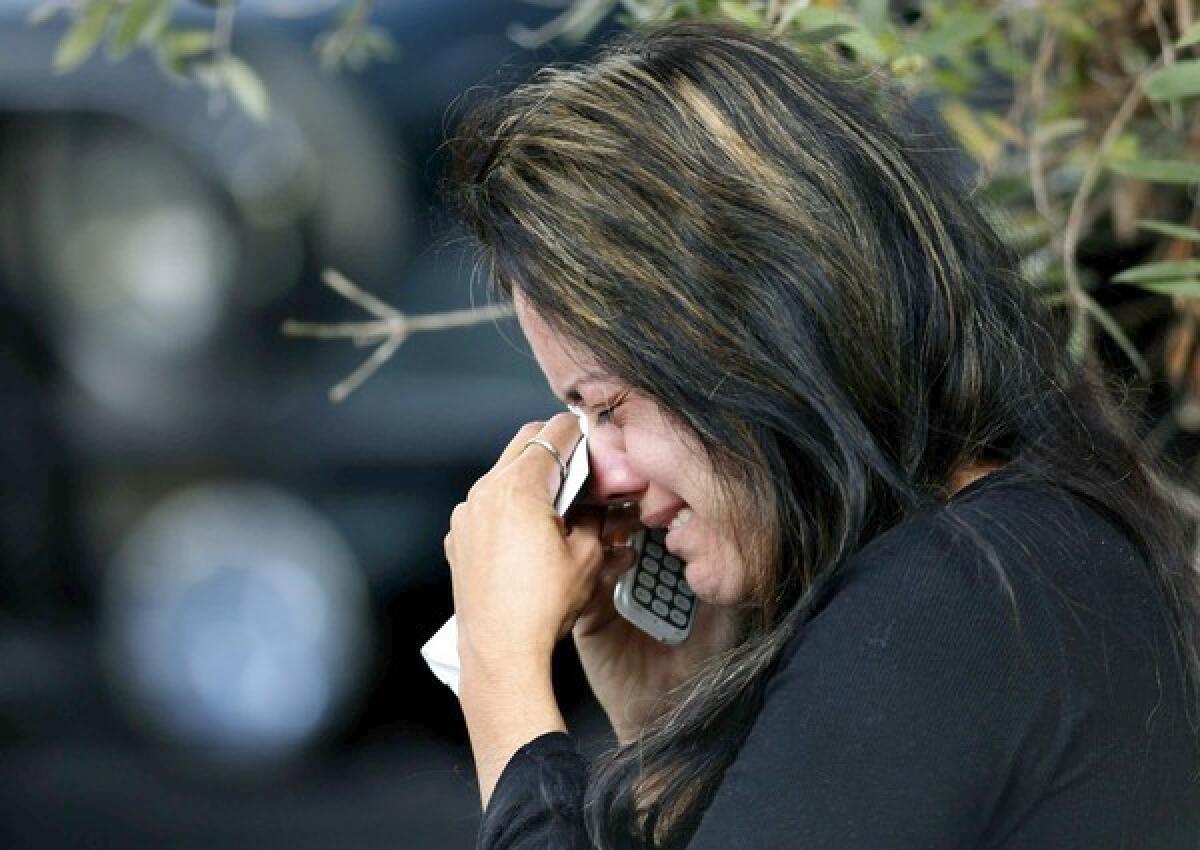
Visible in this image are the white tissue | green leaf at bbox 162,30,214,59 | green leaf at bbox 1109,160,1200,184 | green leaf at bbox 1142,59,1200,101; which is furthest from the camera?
green leaf at bbox 162,30,214,59

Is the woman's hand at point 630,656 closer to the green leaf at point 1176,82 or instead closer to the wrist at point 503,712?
the wrist at point 503,712

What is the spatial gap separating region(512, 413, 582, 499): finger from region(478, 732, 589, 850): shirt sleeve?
0.30 m

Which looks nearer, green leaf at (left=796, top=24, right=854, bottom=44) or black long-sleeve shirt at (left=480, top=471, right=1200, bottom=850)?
black long-sleeve shirt at (left=480, top=471, right=1200, bottom=850)

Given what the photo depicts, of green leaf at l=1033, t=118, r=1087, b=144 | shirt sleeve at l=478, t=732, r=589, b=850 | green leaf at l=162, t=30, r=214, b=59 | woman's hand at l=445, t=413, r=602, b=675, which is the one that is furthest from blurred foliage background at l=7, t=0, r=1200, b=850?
shirt sleeve at l=478, t=732, r=589, b=850

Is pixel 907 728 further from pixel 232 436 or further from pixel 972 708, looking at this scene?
pixel 232 436

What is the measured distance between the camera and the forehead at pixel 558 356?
1504 mm

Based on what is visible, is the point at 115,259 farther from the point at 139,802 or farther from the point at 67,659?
the point at 139,802

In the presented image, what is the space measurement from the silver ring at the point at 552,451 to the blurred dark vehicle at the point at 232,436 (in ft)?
8.10

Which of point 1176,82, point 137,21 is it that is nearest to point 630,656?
point 1176,82

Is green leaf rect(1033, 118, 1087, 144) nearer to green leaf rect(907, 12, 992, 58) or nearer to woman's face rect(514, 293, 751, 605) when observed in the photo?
green leaf rect(907, 12, 992, 58)

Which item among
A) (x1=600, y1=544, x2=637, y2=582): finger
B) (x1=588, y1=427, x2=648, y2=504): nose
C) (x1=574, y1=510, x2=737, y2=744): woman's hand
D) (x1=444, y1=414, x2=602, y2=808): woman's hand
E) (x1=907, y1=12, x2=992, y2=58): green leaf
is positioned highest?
(x1=907, y1=12, x2=992, y2=58): green leaf

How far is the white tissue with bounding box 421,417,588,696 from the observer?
5.41 ft

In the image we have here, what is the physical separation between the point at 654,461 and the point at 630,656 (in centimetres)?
45

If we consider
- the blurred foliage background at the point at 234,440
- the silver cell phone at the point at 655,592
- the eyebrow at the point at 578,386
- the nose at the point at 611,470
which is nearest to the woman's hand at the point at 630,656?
the silver cell phone at the point at 655,592
